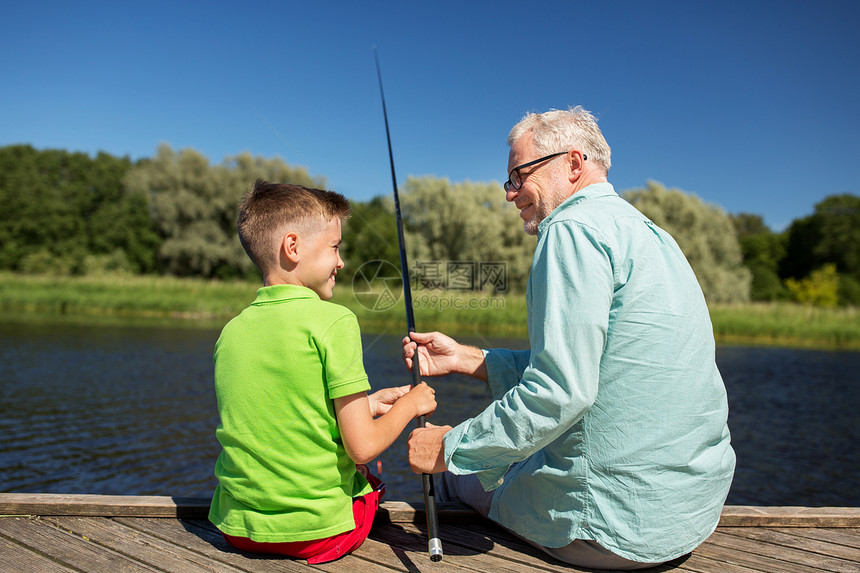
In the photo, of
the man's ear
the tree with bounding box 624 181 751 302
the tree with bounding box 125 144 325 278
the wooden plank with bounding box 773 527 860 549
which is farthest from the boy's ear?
the tree with bounding box 125 144 325 278

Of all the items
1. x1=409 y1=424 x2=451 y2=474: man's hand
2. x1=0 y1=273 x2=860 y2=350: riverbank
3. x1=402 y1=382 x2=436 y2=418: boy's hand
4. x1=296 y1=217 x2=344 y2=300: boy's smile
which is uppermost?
x1=296 y1=217 x2=344 y2=300: boy's smile

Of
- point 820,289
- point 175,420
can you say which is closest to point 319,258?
point 175,420

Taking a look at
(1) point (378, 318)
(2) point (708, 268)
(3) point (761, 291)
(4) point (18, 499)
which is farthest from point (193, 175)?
(3) point (761, 291)

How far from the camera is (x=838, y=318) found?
21750 mm

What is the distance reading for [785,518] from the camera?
2.12 metres

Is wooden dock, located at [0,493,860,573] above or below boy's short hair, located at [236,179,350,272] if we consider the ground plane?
below

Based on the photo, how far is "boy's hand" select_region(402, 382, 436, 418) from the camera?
1.71m

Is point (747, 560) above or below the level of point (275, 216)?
below

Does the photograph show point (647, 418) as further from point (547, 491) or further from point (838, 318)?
point (838, 318)

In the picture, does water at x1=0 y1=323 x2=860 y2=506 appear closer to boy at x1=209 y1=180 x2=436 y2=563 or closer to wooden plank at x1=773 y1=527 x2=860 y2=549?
wooden plank at x1=773 y1=527 x2=860 y2=549

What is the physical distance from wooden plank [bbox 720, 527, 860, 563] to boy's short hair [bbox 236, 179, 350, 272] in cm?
167

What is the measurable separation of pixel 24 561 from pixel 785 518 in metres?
2.34

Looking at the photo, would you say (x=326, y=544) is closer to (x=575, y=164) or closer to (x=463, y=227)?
(x=575, y=164)

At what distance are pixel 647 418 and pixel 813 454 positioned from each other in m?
7.44
